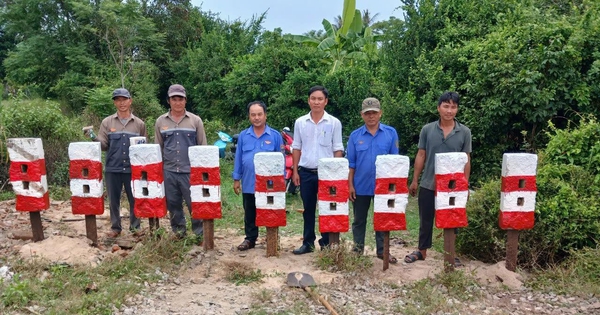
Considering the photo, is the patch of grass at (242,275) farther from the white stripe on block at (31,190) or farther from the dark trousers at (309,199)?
the white stripe on block at (31,190)

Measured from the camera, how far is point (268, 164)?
16.2 ft

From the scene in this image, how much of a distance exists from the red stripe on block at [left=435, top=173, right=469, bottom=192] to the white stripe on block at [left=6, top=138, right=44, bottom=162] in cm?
402

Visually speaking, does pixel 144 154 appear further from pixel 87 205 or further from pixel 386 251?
pixel 386 251

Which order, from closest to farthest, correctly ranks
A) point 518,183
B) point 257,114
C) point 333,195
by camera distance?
point 518,183 → point 333,195 → point 257,114

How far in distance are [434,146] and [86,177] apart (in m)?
3.62

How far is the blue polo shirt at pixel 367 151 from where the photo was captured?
5.00 m

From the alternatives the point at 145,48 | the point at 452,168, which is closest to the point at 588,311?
the point at 452,168

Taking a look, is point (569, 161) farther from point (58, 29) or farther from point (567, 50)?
point (58, 29)

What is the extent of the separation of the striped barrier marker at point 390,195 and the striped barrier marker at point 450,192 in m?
0.31

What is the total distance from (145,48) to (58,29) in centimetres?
319

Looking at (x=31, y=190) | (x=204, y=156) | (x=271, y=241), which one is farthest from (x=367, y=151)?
(x=31, y=190)

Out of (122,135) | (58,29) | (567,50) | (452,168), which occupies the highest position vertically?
(58,29)

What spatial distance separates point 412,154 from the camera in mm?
9172

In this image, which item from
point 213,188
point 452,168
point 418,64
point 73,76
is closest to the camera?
point 452,168
